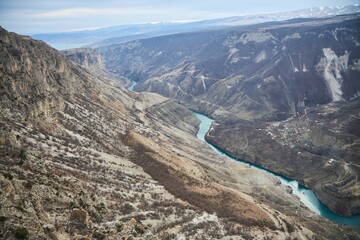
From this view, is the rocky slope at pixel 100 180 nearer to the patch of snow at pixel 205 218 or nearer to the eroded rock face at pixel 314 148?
the patch of snow at pixel 205 218

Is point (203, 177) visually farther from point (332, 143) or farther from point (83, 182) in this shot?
point (332, 143)

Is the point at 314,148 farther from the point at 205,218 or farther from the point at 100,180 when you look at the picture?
the point at 100,180

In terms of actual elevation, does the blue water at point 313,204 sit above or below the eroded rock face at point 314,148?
below

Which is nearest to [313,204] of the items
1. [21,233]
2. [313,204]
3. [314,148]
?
[313,204]

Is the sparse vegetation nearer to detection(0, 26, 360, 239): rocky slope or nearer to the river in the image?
detection(0, 26, 360, 239): rocky slope

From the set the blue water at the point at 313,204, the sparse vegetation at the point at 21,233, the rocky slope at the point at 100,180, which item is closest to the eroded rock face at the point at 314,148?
the blue water at the point at 313,204

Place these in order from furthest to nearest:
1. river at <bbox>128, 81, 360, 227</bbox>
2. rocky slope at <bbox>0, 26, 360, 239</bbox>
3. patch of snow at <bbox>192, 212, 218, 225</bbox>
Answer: river at <bbox>128, 81, 360, 227</bbox> < patch of snow at <bbox>192, 212, 218, 225</bbox> < rocky slope at <bbox>0, 26, 360, 239</bbox>

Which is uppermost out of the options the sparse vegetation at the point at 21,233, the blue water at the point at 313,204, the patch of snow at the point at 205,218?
the sparse vegetation at the point at 21,233

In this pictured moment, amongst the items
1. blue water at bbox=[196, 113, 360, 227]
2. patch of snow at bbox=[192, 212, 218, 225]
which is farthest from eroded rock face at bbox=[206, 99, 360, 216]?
patch of snow at bbox=[192, 212, 218, 225]
